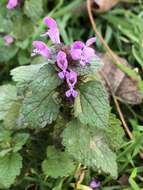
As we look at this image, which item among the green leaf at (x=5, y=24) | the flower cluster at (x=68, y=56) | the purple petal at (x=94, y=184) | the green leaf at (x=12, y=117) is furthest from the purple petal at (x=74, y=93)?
the green leaf at (x=5, y=24)

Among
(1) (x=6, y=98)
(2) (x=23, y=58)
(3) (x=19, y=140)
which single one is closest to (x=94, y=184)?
(3) (x=19, y=140)

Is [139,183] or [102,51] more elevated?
[102,51]

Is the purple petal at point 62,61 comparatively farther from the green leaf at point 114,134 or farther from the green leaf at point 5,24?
the green leaf at point 5,24

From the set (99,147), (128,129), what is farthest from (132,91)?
(99,147)

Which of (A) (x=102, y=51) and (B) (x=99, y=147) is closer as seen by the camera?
(B) (x=99, y=147)

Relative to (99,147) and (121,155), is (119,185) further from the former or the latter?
(99,147)

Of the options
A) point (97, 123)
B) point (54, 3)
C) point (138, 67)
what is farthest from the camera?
point (54, 3)

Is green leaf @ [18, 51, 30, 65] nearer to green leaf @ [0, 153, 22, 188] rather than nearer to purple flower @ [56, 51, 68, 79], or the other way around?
green leaf @ [0, 153, 22, 188]
